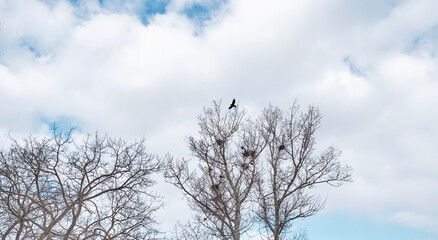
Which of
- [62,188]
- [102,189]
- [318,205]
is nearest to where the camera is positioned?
Result: [318,205]

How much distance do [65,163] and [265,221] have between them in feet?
27.2

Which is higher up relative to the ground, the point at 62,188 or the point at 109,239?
the point at 62,188

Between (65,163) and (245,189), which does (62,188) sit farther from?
(245,189)

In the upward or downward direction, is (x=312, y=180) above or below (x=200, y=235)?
above

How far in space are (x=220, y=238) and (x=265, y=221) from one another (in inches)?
73.2

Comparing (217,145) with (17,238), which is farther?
(217,145)

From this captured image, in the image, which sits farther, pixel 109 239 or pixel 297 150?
pixel 297 150

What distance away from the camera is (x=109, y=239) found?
A: 1337 cm

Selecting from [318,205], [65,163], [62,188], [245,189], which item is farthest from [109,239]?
[318,205]

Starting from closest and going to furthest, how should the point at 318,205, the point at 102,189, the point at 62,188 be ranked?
the point at 318,205, the point at 62,188, the point at 102,189

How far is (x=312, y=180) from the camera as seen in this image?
14.0 m

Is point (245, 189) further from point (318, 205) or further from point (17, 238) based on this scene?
point (17, 238)

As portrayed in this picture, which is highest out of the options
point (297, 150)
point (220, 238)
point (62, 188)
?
point (297, 150)

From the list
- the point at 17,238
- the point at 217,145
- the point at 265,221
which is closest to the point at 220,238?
the point at 265,221
